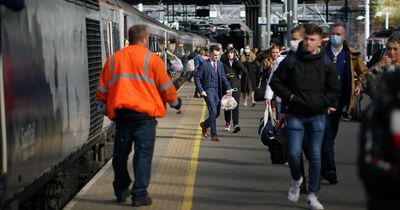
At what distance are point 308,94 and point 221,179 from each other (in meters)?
2.38

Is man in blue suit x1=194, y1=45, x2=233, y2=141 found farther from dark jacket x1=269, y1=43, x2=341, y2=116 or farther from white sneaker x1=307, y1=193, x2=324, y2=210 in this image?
white sneaker x1=307, y1=193, x2=324, y2=210

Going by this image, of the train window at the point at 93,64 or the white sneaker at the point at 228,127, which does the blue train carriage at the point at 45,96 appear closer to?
the train window at the point at 93,64

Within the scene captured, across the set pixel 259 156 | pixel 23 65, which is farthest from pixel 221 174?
pixel 23 65

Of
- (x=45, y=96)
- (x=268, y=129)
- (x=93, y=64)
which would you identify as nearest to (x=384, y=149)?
(x=45, y=96)

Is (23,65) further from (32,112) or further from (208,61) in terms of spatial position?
(208,61)

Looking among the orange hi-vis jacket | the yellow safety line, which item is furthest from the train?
the yellow safety line

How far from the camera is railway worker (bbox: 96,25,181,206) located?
23.6 ft

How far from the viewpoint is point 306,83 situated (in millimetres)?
7211

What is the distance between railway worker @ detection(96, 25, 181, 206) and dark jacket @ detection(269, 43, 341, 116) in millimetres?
1023

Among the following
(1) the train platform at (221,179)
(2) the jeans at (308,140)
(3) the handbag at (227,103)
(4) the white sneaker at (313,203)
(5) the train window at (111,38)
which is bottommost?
(1) the train platform at (221,179)

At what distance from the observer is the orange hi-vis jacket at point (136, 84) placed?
7188 millimetres

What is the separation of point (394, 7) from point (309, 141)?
60045 mm

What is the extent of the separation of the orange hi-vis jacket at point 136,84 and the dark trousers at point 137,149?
153 millimetres

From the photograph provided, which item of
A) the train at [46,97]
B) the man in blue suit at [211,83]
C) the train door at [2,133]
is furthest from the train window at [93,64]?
the train door at [2,133]
